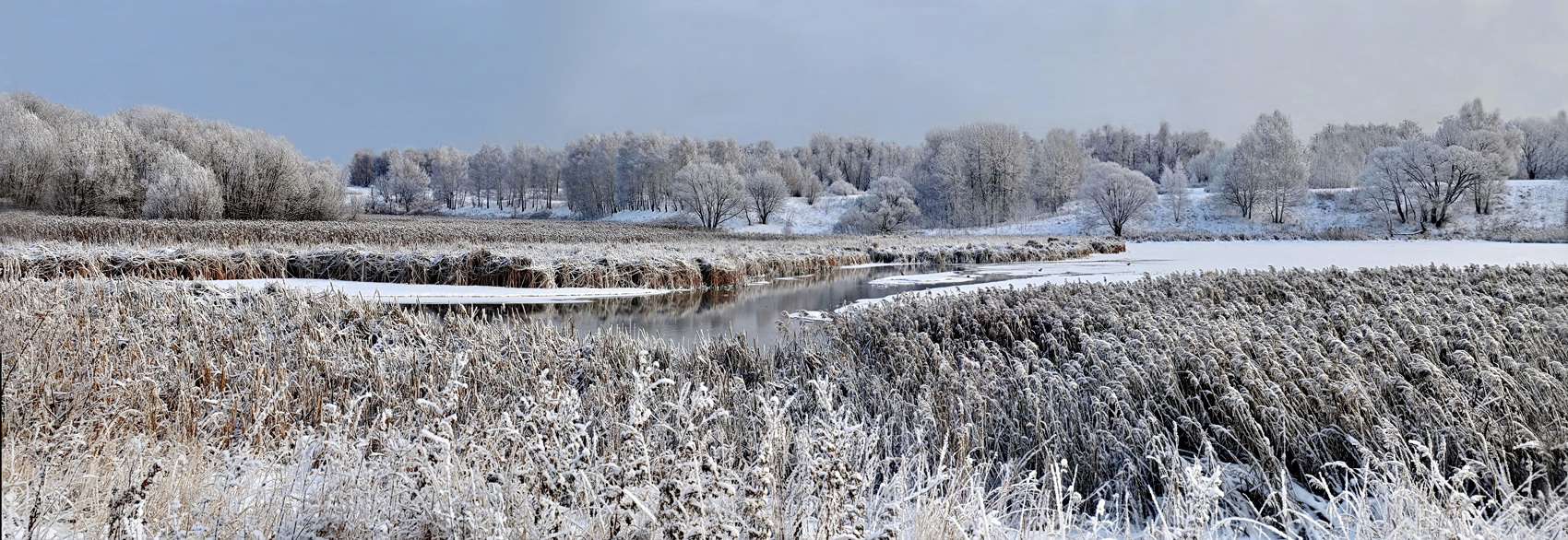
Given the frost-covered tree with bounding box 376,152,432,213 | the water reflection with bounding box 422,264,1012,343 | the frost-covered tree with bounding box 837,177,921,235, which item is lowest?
the water reflection with bounding box 422,264,1012,343

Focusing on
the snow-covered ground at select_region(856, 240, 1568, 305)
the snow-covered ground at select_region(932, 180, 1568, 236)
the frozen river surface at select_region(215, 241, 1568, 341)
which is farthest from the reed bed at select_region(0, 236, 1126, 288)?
the snow-covered ground at select_region(932, 180, 1568, 236)

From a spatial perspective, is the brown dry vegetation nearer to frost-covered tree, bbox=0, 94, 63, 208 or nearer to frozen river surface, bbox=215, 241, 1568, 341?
frozen river surface, bbox=215, 241, 1568, 341

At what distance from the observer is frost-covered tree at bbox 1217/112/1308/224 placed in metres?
51.0

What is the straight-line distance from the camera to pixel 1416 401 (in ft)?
15.1

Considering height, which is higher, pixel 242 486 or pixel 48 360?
pixel 48 360

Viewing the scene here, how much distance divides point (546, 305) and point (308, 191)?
36.5 metres

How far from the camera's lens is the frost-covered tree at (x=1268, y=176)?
50969 millimetres

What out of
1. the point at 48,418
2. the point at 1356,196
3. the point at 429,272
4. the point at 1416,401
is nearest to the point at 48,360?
the point at 48,418

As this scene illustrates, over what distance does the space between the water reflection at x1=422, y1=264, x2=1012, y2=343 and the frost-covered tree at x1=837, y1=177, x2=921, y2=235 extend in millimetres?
30855

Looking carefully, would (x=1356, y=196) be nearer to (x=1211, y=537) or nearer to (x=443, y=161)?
(x=1211, y=537)

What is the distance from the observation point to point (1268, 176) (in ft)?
166

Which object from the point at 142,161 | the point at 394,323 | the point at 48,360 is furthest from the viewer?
the point at 142,161

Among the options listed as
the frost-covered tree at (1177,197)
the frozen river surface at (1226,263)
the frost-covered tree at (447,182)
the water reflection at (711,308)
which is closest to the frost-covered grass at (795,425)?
the water reflection at (711,308)

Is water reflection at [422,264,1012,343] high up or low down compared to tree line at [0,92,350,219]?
down
